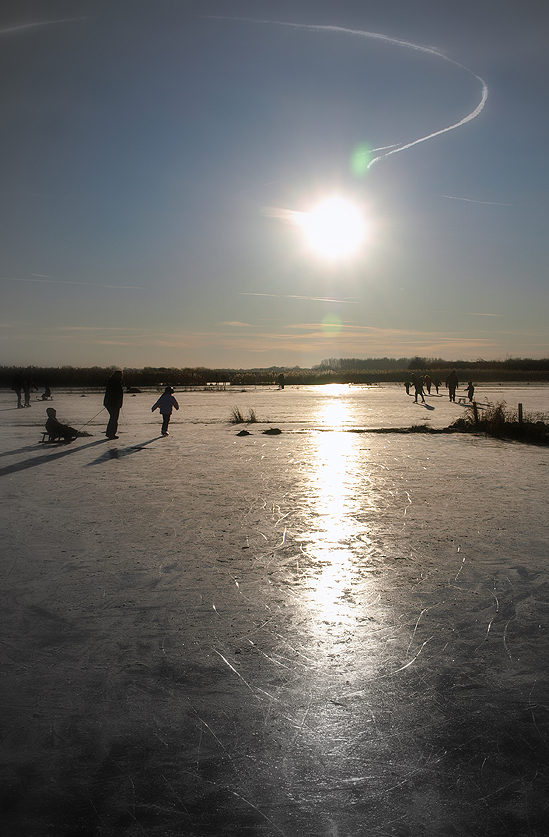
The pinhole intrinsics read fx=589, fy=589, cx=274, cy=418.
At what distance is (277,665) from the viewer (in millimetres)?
3354

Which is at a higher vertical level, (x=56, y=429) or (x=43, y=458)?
(x=56, y=429)

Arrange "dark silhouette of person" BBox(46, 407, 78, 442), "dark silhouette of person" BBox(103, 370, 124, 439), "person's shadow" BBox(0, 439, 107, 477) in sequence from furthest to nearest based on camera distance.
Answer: "dark silhouette of person" BBox(103, 370, 124, 439) < "dark silhouette of person" BBox(46, 407, 78, 442) < "person's shadow" BBox(0, 439, 107, 477)

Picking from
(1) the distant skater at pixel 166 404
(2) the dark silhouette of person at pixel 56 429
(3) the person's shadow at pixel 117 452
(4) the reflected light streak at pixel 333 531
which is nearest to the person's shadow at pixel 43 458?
(2) the dark silhouette of person at pixel 56 429

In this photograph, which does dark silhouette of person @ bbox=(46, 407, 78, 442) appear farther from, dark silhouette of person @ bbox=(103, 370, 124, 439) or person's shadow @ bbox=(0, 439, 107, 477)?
dark silhouette of person @ bbox=(103, 370, 124, 439)

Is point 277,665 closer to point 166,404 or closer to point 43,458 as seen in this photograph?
point 43,458

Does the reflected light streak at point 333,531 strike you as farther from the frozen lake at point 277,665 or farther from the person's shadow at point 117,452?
the person's shadow at point 117,452

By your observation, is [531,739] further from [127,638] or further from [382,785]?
[127,638]

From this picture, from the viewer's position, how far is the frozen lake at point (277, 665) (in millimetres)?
2305

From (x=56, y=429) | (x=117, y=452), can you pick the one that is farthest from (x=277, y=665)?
(x=56, y=429)

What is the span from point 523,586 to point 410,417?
1788 centimetres

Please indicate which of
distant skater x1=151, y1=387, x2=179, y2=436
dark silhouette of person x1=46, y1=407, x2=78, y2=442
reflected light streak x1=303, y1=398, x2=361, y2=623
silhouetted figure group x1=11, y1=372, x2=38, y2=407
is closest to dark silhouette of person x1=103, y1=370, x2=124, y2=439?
dark silhouette of person x1=46, y1=407, x2=78, y2=442

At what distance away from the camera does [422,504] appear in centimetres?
754

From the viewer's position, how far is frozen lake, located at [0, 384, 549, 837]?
2305 millimetres

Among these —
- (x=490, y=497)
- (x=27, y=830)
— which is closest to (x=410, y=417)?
(x=490, y=497)
